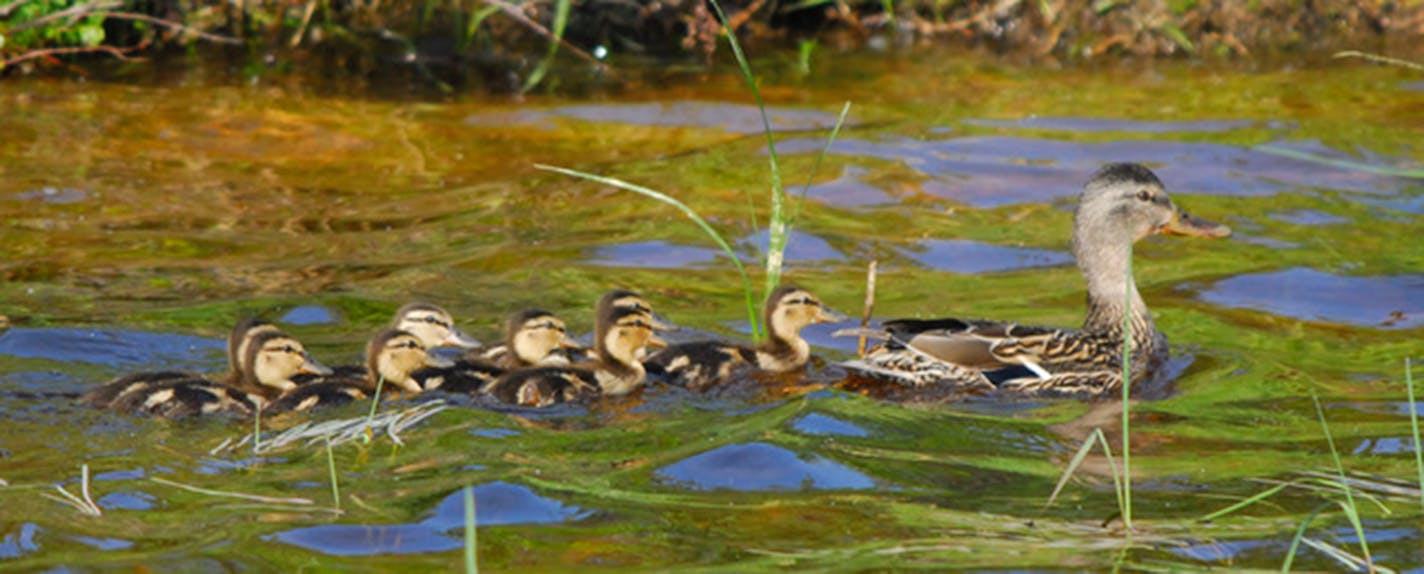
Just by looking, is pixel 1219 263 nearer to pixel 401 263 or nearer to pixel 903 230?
pixel 903 230

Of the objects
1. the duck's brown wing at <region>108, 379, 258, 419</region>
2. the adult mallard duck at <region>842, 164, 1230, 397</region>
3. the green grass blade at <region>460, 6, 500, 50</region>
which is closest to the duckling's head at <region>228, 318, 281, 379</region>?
the duck's brown wing at <region>108, 379, 258, 419</region>

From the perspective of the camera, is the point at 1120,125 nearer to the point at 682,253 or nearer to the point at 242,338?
the point at 682,253

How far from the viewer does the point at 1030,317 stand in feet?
25.0

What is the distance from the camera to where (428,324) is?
21.9 ft

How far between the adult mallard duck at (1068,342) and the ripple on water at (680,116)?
3480 millimetres

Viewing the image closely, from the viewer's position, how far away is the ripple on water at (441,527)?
4555 millimetres

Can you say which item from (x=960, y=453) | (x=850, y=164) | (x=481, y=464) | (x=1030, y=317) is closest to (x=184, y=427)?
(x=481, y=464)

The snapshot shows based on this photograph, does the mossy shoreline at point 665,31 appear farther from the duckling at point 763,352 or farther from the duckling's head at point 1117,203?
the duckling at point 763,352

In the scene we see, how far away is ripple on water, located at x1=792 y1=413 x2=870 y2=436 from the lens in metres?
5.67

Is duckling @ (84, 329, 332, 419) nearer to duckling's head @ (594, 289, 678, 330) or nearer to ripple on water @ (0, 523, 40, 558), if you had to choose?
duckling's head @ (594, 289, 678, 330)

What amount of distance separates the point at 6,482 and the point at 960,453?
2.47 metres

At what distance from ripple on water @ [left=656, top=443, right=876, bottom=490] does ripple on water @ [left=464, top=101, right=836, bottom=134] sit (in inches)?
210

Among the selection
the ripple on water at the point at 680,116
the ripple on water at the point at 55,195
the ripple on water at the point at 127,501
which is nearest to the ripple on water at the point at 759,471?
the ripple on water at the point at 127,501

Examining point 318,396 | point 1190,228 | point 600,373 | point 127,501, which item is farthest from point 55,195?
point 1190,228
